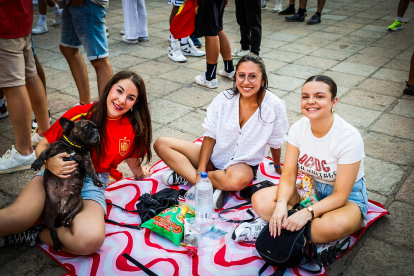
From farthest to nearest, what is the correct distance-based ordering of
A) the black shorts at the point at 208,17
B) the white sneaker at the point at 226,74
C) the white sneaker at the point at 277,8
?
the white sneaker at the point at 277,8 → the white sneaker at the point at 226,74 → the black shorts at the point at 208,17

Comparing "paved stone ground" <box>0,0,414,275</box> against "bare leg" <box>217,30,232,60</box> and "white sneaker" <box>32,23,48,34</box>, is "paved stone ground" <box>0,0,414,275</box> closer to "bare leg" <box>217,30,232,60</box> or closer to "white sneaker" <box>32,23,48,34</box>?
"white sneaker" <box>32,23,48,34</box>

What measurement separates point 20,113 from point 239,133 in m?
1.78

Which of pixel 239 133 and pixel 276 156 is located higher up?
pixel 239 133

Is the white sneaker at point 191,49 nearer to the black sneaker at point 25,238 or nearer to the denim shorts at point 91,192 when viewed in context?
the denim shorts at point 91,192

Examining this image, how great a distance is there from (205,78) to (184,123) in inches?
45.2

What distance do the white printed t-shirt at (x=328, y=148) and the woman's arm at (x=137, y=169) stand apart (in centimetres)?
121

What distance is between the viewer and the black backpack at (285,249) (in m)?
2.04

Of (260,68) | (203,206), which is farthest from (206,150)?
(260,68)

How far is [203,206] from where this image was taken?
248 cm

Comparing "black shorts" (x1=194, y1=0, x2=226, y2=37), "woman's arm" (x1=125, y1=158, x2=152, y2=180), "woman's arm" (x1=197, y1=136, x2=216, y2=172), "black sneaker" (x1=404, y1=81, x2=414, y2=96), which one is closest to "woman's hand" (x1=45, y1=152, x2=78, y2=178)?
"woman's arm" (x1=125, y1=158, x2=152, y2=180)

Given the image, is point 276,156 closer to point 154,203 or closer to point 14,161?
point 154,203

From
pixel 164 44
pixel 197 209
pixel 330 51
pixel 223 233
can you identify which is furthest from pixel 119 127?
pixel 330 51

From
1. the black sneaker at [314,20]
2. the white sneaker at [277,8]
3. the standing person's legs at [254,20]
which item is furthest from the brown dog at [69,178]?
the white sneaker at [277,8]

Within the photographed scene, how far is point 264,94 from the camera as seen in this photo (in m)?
2.69
